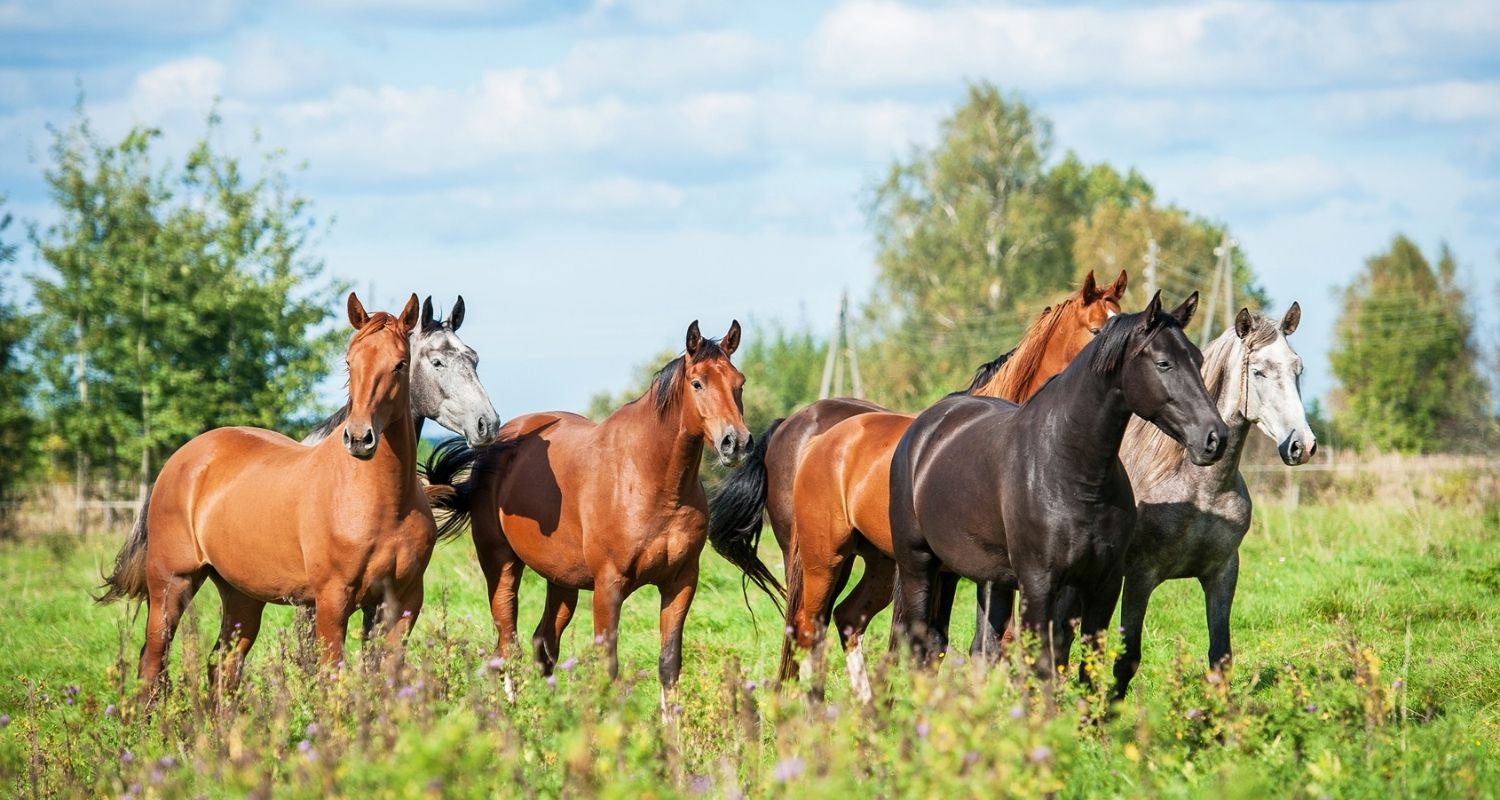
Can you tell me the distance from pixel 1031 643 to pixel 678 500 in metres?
2.74

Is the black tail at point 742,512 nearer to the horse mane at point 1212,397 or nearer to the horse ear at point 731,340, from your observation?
the horse ear at point 731,340

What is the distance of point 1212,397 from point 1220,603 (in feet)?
3.21

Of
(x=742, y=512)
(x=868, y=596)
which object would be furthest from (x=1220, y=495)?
(x=742, y=512)

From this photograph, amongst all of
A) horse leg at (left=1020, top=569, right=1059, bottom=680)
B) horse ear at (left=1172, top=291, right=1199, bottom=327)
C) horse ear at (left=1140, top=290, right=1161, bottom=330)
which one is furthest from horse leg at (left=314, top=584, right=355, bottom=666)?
horse ear at (left=1172, top=291, right=1199, bottom=327)

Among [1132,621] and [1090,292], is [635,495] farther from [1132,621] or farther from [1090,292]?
[1090,292]

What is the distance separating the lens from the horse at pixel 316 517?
6.36 m

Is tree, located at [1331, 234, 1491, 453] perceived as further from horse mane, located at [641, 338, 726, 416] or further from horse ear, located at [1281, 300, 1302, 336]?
horse mane, located at [641, 338, 726, 416]

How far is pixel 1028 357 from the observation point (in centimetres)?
813

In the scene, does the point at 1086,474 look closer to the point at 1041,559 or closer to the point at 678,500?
the point at 1041,559

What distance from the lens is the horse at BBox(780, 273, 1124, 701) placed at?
7.26m

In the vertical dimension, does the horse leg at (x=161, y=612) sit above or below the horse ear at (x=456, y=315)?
below

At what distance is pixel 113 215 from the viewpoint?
2461 centimetres

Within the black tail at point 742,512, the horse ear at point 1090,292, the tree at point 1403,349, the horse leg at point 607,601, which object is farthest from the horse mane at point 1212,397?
the tree at point 1403,349

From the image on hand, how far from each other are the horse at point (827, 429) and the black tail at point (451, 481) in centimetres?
145
